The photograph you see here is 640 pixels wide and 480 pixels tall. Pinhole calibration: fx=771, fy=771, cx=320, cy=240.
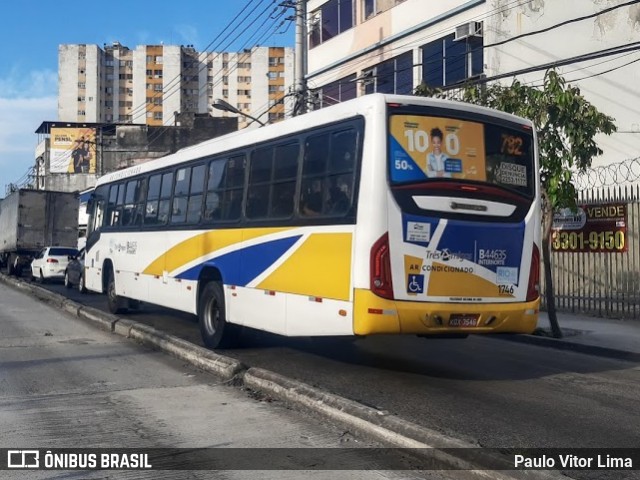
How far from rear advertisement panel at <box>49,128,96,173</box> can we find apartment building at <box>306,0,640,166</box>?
63756 mm

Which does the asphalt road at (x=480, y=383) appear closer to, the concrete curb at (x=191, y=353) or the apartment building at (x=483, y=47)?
the concrete curb at (x=191, y=353)

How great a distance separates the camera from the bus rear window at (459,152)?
8.50m

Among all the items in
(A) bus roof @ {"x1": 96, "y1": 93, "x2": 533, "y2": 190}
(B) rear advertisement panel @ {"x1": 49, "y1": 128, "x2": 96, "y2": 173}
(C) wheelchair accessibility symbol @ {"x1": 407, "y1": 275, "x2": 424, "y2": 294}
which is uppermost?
(B) rear advertisement panel @ {"x1": 49, "y1": 128, "x2": 96, "y2": 173}

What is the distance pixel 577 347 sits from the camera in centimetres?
1294

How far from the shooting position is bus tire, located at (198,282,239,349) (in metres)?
11.5

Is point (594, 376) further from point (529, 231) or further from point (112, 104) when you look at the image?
point (112, 104)

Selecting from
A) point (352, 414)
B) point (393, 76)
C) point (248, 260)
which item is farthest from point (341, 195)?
point (393, 76)

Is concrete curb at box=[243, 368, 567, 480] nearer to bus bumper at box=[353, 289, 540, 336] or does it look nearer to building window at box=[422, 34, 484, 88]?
bus bumper at box=[353, 289, 540, 336]

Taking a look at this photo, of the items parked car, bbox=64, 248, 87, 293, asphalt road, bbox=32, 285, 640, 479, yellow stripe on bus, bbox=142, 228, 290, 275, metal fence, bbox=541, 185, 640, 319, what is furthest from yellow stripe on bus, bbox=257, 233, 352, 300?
parked car, bbox=64, 248, 87, 293

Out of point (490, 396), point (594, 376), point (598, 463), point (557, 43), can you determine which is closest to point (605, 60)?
point (557, 43)

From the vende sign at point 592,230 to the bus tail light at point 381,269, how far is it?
8837 mm

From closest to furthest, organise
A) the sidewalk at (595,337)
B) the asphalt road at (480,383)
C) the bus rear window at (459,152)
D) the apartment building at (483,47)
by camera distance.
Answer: the asphalt road at (480,383) < the bus rear window at (459,152) < the sidewalk at (595,337) < the apartment building at (483,47)

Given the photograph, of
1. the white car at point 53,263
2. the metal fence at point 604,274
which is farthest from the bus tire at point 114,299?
the white car at point 53,263

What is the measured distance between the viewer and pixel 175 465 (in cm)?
601
